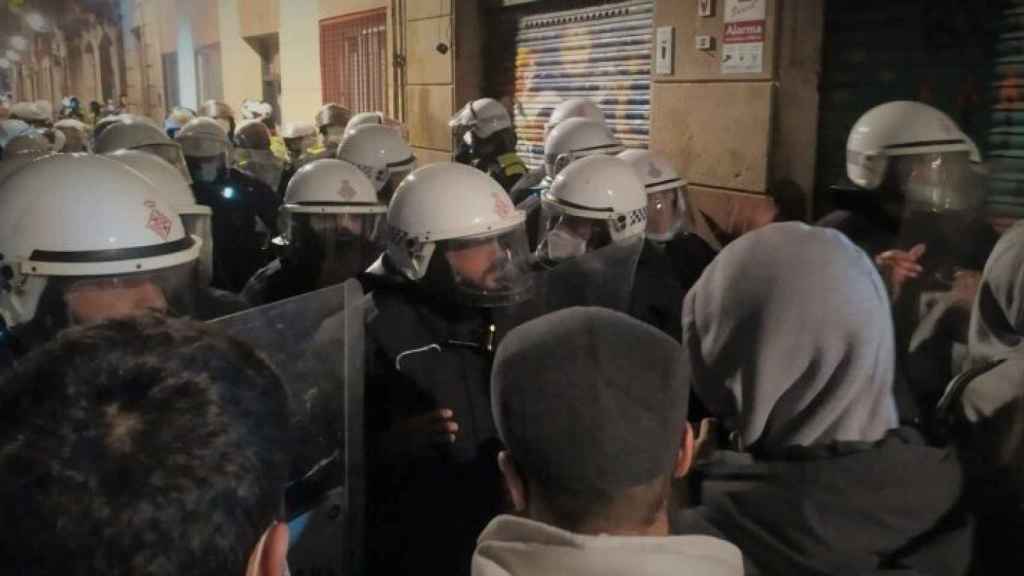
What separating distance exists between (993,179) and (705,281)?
11.5 feet

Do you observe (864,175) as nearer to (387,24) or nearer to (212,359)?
(212,359)

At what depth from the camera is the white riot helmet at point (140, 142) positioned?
579 centimetres

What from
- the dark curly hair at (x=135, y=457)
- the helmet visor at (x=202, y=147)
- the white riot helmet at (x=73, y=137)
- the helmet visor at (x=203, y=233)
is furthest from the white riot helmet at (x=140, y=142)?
the dark curly hair at (x=135, y=457)

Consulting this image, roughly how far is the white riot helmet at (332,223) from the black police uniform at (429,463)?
49.4 inches

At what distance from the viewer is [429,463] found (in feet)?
8.06

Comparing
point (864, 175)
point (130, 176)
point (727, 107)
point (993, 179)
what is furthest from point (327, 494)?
point (727, 107)

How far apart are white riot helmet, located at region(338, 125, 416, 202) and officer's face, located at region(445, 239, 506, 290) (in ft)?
9.09

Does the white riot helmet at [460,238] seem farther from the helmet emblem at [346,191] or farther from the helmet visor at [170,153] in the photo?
the helmet visor at [170,153]

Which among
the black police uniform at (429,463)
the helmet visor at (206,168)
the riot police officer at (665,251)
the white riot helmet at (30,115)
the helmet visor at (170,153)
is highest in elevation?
the white riot helmet at (30,115)

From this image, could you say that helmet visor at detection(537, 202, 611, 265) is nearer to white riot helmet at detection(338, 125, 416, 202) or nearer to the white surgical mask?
the white surgical mask

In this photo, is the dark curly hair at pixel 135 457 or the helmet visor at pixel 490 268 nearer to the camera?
the dark curly hair at pixel 135 457

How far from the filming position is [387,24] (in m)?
11.7

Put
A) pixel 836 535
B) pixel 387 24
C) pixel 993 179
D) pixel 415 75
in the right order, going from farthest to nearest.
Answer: pixel 387 24, pixel 415 75, pixel 993 179, pixel 836 535

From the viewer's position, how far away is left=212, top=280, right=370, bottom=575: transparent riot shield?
187 cm
